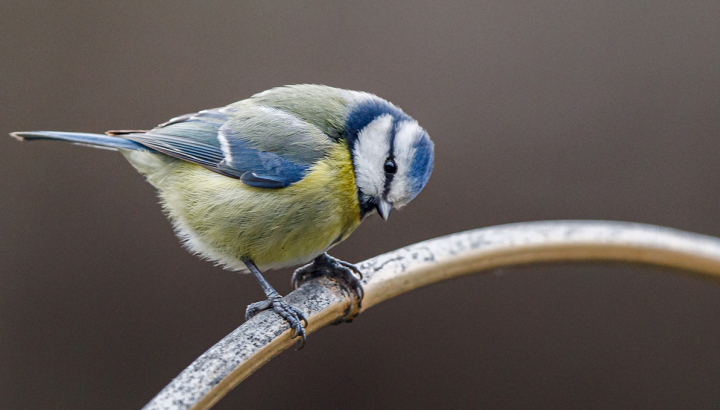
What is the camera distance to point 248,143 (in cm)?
122

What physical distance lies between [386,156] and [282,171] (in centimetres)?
19

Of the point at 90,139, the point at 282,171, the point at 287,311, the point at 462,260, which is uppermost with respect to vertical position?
the point at 90,139

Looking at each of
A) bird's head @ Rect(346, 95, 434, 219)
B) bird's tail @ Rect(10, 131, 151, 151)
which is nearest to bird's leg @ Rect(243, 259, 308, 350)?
bird's head @ Rect(346, 95, 434, 219)

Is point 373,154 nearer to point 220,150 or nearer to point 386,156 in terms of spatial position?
point 386,156

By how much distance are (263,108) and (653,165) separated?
1.26 m

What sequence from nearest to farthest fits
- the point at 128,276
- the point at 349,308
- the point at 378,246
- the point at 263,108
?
the point at 349,308 < the point at 263,108 < the point at 128,276 < the point at 378,246

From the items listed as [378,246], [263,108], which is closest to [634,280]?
[378,246]

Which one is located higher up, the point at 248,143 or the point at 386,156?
the point at 248,143

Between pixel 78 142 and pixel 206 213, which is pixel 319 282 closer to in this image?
pixel 206 213

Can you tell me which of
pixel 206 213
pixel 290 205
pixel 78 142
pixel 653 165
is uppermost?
pixel 78 142

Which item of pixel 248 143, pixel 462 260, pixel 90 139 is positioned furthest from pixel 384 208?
pixel 90 139

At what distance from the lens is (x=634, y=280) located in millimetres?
1896

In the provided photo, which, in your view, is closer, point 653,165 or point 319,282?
point 319,282

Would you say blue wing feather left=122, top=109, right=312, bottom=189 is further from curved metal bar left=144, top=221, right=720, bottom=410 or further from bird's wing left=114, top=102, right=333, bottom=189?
curved metal bar left=144, top=221, right=720, bottom=410
